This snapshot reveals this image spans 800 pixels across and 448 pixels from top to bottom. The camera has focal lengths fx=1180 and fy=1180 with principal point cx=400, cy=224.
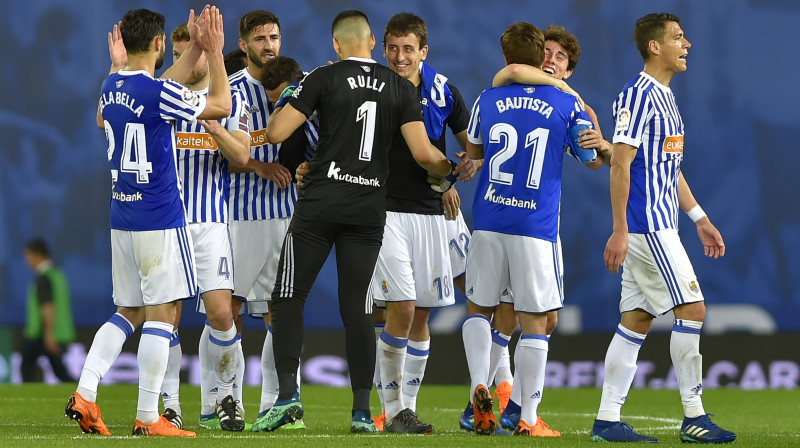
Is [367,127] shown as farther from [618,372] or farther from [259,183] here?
[618,372]

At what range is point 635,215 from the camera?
5.87 meters

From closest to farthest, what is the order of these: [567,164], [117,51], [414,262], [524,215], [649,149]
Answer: [649,149] < [524,215] < [117,51] < [414,262] < [567,164]

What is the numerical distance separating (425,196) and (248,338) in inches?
215

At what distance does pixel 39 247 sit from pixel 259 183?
618 cm

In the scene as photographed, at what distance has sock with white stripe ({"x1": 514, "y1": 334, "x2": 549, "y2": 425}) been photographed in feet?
19.6

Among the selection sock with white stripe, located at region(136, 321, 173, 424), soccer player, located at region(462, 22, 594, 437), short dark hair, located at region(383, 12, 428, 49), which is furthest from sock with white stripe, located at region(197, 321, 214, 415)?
short dark hair, located at region(383, 12, 428, 49)

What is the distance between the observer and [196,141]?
21.9 ft

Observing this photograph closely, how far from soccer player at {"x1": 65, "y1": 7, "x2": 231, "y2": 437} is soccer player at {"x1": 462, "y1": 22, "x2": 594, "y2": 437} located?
1408mm

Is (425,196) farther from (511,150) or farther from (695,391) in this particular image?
(695,391)

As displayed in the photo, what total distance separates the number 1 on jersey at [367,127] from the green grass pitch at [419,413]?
1.39 meters

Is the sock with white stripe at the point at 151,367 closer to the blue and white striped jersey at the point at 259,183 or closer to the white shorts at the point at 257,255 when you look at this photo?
the white shorts at the point at 257,255

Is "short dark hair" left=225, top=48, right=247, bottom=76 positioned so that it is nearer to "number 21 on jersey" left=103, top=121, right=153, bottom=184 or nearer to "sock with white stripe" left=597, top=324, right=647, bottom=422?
"number 21 on jersey" left=103, top=121, right=153, bottom=184

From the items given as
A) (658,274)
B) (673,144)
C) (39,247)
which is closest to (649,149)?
(673,144)

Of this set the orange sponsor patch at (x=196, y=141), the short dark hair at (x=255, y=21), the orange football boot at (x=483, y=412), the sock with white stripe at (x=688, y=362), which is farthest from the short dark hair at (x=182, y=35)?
the sock with white stripe at (x=688, y=362)
